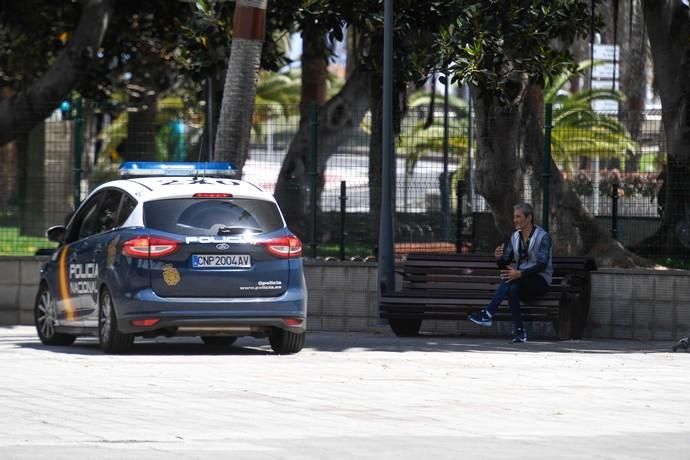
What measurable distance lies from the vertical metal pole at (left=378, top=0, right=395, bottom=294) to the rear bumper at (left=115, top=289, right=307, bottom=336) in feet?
13.1

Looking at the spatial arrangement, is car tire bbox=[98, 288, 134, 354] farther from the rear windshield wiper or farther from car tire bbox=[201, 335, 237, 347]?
car tire bbox=[201, 335, 237, 347]

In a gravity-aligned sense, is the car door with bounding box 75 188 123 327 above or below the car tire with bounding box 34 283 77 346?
above

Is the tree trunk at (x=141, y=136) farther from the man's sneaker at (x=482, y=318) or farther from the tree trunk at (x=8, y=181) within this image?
the man's sneaker at (x=482, y=318)

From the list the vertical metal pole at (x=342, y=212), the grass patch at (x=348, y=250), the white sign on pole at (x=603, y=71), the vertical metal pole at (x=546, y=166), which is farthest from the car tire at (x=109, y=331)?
the white sign on pole at (x=603, y=71)

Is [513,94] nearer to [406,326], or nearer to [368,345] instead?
[406,326]

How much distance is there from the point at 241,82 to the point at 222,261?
189 inches

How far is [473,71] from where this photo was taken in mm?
19172

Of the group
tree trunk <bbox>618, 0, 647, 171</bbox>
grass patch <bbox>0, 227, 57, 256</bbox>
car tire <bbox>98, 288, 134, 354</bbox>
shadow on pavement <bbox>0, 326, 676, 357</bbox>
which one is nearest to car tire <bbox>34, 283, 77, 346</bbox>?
shadow on pavement <bbox>0, 326, 676, 357</bbox>

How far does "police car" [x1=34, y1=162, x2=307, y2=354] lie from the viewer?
48.2 feet

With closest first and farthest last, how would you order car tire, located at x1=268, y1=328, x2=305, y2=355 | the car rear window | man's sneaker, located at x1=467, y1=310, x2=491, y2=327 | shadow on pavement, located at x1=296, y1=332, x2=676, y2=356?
the car rear window < car tire, located at x1=268, y1=328, x2=305, y2=355 < shadow on pavement, located at x1=296, y1=332, x2=676, y2=356 < man's sneaker, located at x1=467, y1=310, x2=491, y2=327

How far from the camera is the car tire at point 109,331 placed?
1496 cm

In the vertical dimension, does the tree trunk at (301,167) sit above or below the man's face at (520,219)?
above

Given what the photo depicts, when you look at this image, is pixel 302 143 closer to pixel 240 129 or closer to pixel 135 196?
pixel 240 129

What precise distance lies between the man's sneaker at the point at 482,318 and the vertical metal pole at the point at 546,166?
2.36 m
